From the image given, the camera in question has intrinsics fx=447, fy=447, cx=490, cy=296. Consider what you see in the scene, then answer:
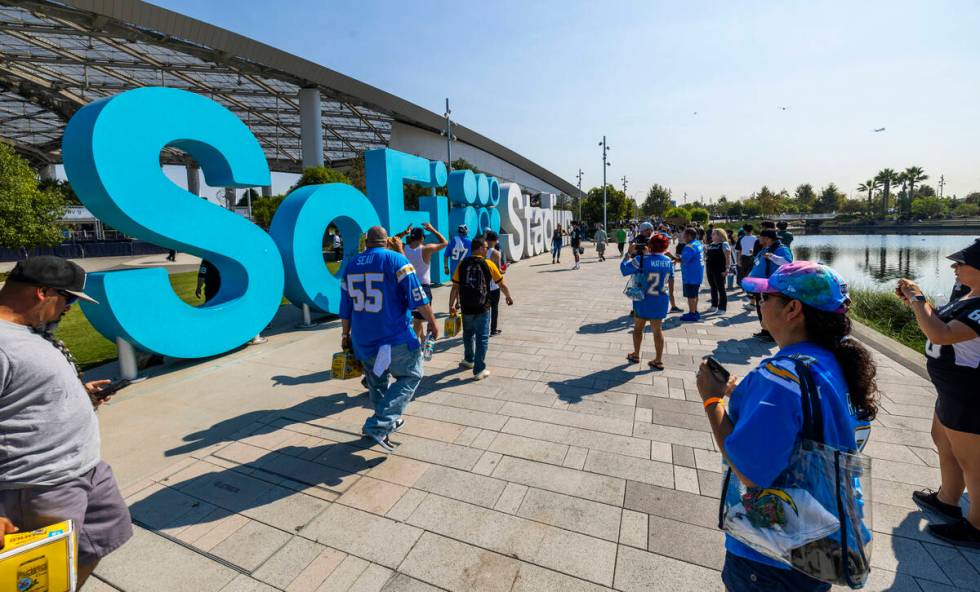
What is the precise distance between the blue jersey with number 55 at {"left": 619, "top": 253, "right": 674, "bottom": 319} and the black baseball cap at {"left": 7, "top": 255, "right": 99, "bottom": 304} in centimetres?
520

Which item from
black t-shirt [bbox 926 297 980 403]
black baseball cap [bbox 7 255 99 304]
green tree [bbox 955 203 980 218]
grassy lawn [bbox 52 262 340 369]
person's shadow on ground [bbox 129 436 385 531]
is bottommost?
person's shadow on ground [bbox 129 436 385 531]

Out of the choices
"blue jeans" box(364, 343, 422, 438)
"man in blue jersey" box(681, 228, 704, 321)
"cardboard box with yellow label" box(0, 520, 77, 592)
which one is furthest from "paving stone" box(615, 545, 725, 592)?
"man in blue jersey" box(681, 228, 704, 321)

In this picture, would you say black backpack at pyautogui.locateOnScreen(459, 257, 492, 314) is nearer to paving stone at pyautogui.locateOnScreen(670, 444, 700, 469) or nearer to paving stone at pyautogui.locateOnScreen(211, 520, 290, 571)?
paving stone at pyautogui.locateOnScreen(670, 444, 700, 469)

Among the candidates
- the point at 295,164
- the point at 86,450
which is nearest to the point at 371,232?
the point at 86,450

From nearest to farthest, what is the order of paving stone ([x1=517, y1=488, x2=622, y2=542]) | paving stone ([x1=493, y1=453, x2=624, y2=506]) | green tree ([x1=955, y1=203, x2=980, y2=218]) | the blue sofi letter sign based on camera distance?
paving stone ([x1=517, y1=488, x2=622, y2=542])
paving stone ([x1=493, y1=453, x2=624, y2=506])
the blue sofi letter sign
green tree ([x1=955, y1=203, x2=980, y2=218])

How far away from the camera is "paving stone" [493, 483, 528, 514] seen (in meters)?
3.04

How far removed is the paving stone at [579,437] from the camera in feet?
12.5

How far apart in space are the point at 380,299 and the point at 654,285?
11.4 ft

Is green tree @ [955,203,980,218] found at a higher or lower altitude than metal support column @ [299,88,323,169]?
lower

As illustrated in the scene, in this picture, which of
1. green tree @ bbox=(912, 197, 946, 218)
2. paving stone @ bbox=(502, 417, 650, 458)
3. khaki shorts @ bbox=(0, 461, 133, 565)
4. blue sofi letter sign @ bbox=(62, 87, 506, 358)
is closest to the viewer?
khaki shorts @ bbox=(0, 461, 133, 565)

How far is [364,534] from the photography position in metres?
2.81

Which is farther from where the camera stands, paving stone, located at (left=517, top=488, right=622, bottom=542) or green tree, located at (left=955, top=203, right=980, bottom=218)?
green tree, located at (left=955, top=203, right=980, bottom=218)

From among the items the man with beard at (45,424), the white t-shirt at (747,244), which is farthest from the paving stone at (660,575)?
the white t-shirt at (747,244)

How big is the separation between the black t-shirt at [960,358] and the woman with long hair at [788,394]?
4.69ft
